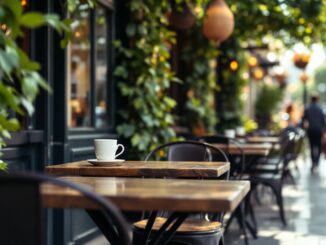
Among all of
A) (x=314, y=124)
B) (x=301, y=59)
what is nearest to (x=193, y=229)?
(x=314, y=124)

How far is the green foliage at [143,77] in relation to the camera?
5391 millimetres

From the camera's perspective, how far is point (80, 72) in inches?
198

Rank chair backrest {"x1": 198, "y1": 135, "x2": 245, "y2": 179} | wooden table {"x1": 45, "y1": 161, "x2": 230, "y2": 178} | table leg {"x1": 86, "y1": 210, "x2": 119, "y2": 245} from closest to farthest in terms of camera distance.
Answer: table leg {"x1": 86, "y1": 210, "x2": 119, "y2": 245} < wooden table {"x1": 45, "y1": 161, "x2": 230, "y2": 178} < chair backrest {"x1": 198, "y1": 135, "x2": 245, "y2": 179}

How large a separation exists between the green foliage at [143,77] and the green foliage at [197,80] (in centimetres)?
229

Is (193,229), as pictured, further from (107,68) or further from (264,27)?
(264,27)

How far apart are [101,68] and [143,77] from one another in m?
0.40

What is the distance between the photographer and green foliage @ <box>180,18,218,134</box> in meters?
8.00

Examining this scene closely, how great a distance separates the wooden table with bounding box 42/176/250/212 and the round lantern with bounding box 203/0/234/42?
12.5 ft

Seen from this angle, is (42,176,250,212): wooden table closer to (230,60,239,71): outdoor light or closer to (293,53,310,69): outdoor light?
(230,60,239,71): outdoor light

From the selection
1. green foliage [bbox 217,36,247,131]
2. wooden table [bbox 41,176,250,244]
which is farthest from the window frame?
green foliage [bbox 217,36,247,131]

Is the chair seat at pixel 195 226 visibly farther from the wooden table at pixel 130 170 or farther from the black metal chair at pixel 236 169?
the black metal chair at pixel 236 169

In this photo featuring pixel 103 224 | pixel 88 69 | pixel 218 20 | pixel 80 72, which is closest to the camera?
pixel 103 224

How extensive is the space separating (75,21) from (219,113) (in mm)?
5167

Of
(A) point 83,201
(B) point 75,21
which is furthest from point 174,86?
(A) point 83,201
